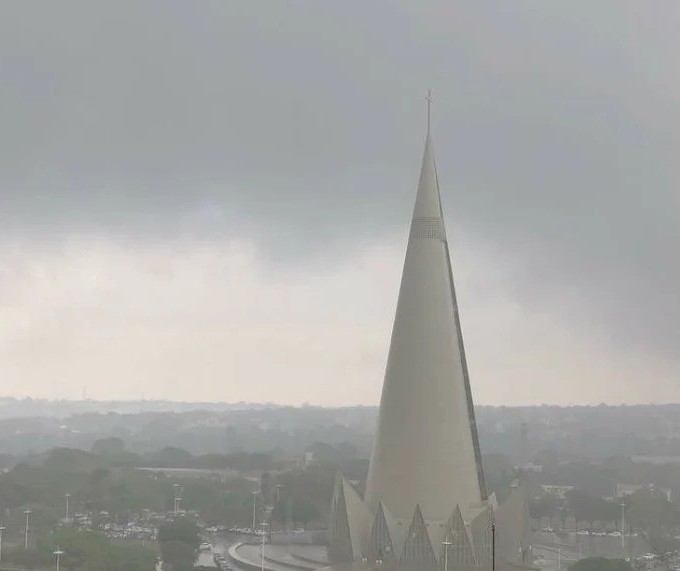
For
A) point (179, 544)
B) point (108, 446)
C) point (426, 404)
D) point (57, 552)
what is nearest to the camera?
point (426, 404)

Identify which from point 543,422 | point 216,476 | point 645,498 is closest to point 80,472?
point 216,476

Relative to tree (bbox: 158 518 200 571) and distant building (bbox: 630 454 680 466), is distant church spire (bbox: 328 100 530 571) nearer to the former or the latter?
tree (bbox: 158 518 200 571)

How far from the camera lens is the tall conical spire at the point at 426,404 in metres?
16.5

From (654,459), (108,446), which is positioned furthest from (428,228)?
(108,446)

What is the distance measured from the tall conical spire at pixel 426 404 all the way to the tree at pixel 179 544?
18.4ft

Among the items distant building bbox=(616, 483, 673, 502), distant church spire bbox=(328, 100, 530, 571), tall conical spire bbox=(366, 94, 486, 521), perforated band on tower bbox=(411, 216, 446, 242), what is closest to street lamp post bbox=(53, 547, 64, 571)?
distant church spire bbox=(328, 100, 530, 571)

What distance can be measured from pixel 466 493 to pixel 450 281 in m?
3.95

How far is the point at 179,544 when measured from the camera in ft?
70.6

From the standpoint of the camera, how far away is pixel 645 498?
94.8 ft

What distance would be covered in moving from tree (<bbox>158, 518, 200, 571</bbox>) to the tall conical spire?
18.4 ft

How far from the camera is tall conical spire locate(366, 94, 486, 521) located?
16.5 metres

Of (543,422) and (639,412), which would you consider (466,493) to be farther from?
(543,422)

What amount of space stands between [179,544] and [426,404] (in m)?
8.18

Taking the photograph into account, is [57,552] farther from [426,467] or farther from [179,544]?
[426,467]
